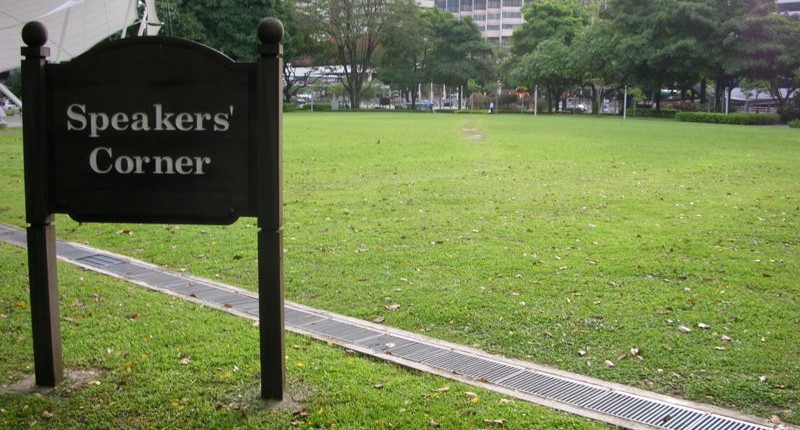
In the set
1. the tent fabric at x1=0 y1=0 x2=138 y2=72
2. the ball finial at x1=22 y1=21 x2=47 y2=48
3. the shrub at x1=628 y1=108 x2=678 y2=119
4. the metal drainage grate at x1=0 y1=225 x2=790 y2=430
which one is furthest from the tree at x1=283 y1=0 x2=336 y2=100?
the ball finial at x1=22 y1=21 x2=47 y2=48

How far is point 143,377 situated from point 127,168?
137 cm

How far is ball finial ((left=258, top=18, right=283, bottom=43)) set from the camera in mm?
3980

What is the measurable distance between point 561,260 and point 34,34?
5.66 m

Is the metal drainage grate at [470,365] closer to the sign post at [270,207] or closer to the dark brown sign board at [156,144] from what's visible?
the sign post at [270,207]

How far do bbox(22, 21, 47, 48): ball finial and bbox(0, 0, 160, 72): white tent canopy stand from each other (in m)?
18.5

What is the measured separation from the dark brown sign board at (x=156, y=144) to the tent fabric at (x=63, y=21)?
18.7 meters

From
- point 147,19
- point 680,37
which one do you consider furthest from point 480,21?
point 147,19

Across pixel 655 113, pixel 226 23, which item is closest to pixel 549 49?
pixel 655 113

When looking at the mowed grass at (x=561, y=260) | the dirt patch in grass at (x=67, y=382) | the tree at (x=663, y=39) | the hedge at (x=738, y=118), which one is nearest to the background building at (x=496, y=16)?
the tree at (x=663, y=39)

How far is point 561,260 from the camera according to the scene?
26.5ft

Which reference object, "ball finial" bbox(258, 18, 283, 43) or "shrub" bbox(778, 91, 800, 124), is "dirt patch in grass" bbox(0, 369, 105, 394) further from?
"shrub" bbox(778, 91, 800, 124)

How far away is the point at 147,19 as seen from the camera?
3688cm

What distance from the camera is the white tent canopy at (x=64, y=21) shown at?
2398cm

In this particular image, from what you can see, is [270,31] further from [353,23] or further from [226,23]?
[353,23]
